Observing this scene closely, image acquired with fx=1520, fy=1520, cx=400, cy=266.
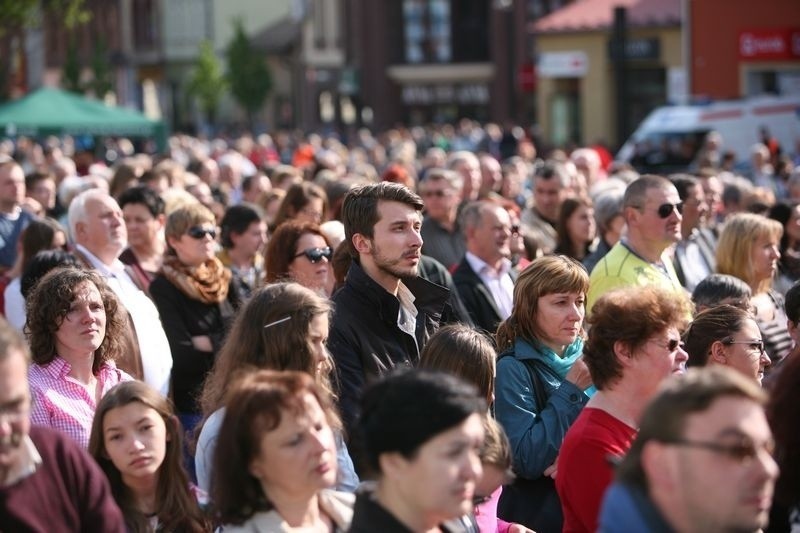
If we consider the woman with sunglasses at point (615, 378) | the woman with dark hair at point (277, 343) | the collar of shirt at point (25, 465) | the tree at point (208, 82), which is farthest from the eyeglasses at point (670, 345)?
the tree at point (208, 82)

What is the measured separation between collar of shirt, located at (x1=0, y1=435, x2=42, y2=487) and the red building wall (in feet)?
118

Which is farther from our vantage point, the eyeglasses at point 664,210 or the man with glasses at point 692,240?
the man with glasses at point 692,240

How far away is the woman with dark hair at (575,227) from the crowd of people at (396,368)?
0.05ft

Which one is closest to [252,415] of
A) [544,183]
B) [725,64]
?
[544,183]

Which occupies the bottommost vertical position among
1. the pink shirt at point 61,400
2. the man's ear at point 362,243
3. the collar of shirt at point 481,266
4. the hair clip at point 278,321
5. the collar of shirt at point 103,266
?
the pink shirt at point 61,400

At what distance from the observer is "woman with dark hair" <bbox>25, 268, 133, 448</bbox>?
6.18 m

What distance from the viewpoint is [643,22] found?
1720 inches

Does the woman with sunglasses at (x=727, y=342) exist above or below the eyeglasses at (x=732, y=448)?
below

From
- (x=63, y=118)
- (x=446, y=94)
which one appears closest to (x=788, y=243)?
(x=63, y=118)

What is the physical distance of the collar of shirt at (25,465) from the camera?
3.93m

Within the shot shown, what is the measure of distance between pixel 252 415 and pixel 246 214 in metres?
5.51

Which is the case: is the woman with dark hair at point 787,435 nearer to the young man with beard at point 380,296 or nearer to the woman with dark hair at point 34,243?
the young man with beard at point 380,296

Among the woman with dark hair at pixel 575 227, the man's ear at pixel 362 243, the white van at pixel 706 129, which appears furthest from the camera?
the white van at pixel 706 129

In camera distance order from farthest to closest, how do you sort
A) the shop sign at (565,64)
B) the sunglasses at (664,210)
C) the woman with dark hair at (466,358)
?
the shop sign at (565,64) → the sunglasses at (664,210) → the woman with dark hair at (466,358)
